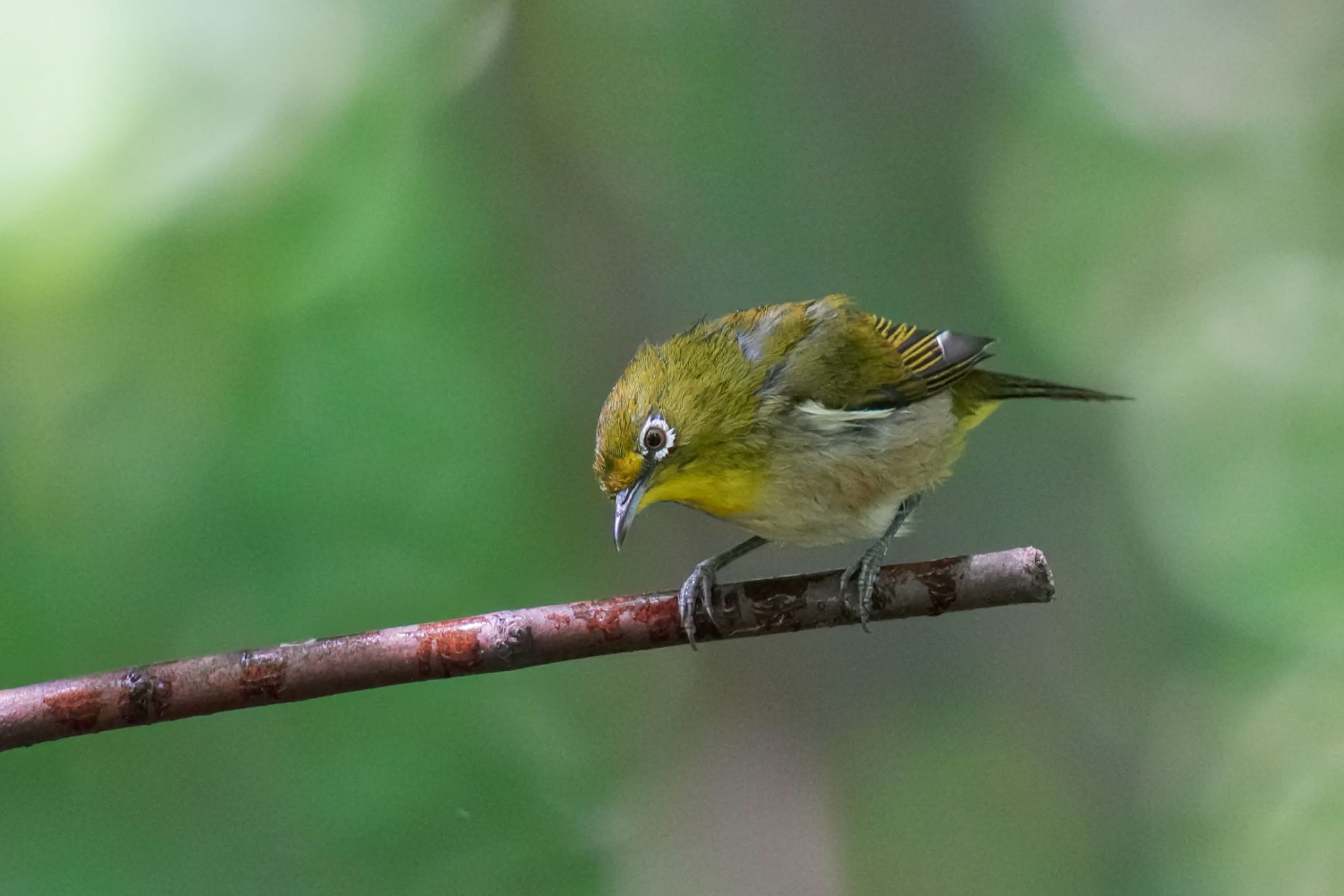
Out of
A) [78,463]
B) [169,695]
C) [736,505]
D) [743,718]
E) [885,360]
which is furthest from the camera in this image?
[743,718]

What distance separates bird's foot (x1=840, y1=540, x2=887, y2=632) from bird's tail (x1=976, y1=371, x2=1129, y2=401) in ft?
2.17

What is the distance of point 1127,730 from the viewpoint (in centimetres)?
294

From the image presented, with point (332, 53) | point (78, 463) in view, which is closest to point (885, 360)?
point (332, 53)

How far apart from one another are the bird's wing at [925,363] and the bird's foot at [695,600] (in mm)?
521

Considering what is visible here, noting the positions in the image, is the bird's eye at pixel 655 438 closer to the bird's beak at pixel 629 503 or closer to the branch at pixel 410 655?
the bird's beak at pixel 629 503

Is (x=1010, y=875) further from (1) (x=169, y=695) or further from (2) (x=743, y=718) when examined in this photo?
(1) (x=169, y=695)

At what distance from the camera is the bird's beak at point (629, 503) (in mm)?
1926

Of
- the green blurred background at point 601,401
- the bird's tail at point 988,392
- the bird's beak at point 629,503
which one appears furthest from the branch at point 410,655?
the green blurred background at point 601,401

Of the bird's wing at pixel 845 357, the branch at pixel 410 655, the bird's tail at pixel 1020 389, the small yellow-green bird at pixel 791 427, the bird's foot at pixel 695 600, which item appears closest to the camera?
the branch at pixel 410 655

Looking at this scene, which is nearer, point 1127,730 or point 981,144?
point 1127,730

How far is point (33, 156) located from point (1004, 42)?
9.21ft

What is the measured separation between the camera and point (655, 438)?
2.01m

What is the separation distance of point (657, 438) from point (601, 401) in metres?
1.07

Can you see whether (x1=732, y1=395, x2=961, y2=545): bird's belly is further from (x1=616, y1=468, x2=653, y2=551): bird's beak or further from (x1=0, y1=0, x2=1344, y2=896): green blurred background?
(x1=0, y1=0, x2=1344, y2=896): green blurred background
